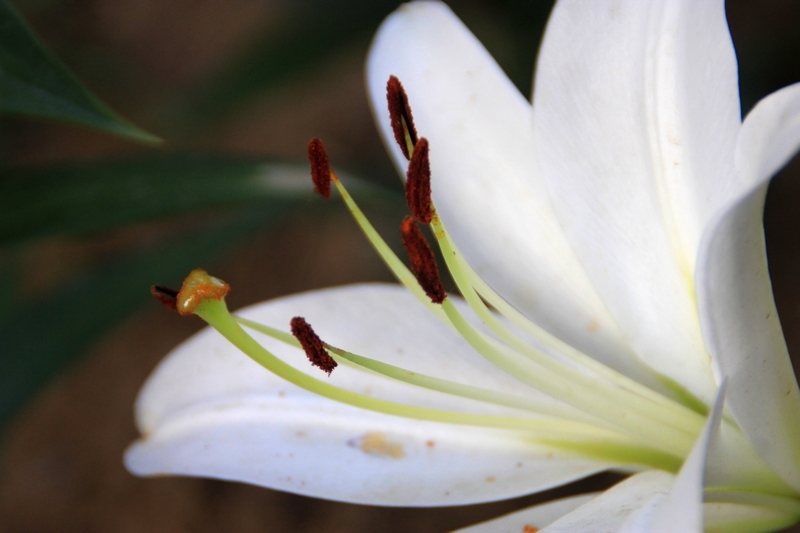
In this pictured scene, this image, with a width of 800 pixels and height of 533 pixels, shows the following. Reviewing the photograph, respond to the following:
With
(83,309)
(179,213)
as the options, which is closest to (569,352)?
(179,213)

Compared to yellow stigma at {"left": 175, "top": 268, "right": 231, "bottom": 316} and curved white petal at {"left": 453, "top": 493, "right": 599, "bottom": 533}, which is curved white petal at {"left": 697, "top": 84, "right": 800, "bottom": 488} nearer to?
curved white petal at {"left": 453, "top": 493, "right": 599, "bottom": 533}

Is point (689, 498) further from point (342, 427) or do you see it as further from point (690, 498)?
point (342, 427)

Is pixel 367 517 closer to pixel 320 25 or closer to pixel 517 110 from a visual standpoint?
pixel 320 25

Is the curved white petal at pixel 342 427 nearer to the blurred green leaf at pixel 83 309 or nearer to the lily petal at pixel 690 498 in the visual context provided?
the lily petal at pixel 690 498

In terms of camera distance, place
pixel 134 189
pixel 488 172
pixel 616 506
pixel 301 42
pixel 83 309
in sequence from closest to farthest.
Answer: pixel 616 506, pixel 488 172, pixel 134 189, pixel 83 309, pixel 301 42

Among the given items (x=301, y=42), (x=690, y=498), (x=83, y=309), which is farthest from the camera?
(x=301, y=42)

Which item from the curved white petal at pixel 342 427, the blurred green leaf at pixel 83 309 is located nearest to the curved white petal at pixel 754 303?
the curved white petal at pixel 342 427

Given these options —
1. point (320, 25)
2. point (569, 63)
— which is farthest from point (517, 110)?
point (320, 25)
